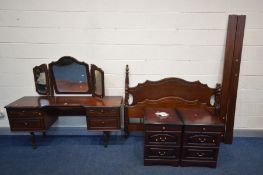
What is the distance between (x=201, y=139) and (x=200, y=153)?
0.57ft

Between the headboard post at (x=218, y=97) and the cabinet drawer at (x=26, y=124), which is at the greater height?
the headboard post at (x=218, y=97)

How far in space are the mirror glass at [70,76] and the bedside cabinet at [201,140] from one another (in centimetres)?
134

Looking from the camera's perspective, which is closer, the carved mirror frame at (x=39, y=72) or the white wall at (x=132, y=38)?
the white wall at (x=132, y=38)

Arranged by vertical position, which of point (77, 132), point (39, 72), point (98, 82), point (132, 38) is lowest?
point (77, 132)

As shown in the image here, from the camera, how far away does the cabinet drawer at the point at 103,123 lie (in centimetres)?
249

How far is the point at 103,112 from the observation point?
8.05ft

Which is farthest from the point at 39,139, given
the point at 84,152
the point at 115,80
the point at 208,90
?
the point at 208,90

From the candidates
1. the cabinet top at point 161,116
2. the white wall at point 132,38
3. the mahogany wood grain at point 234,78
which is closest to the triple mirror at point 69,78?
the white wall at point 132,38

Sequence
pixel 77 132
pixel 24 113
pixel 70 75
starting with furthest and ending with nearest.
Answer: pixel 77 132 < pixel 70 75 < pixel 24 113

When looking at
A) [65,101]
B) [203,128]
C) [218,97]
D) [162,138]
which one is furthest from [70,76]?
[218,97]

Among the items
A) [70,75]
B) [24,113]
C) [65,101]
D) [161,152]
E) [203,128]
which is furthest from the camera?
[70,75]

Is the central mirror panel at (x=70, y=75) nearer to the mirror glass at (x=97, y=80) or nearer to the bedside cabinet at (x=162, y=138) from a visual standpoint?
the mirror glass at (x=97, y=80)

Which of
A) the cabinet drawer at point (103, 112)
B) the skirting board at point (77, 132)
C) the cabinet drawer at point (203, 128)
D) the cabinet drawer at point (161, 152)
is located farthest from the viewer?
the skirting board at point (77, 132)

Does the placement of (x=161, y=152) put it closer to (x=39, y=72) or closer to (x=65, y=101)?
(x=65, y=101)
